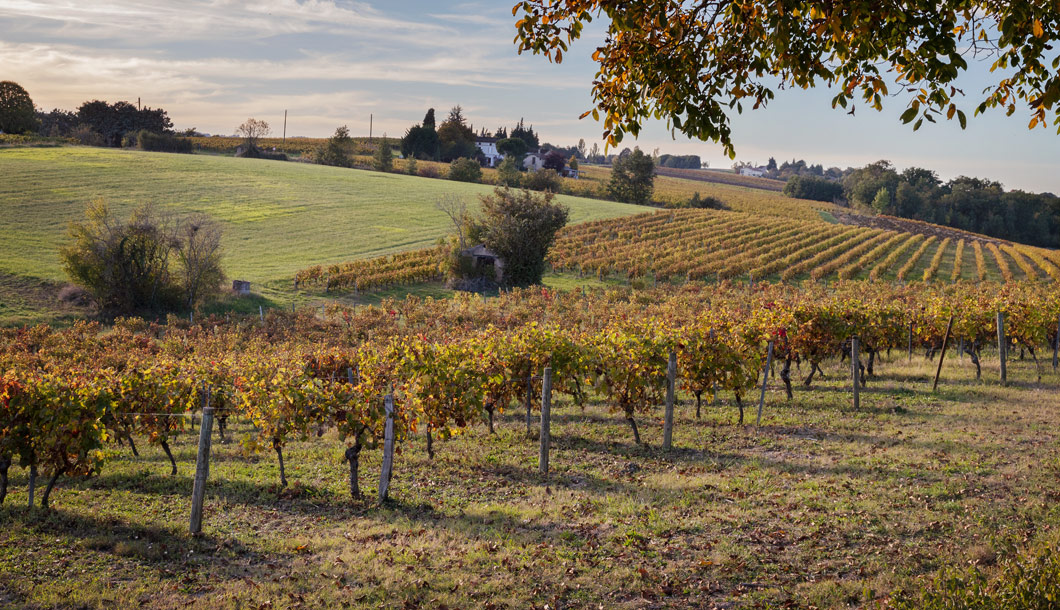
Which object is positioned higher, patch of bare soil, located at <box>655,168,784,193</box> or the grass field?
patch of bare soil, located at <box>655,168,784,193</box>

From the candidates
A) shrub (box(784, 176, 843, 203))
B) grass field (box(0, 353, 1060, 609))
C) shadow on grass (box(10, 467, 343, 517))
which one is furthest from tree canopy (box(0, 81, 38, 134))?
shrub (box(784, 176, 843, 203))

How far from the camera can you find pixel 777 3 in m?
6.05

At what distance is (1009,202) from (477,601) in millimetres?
117765

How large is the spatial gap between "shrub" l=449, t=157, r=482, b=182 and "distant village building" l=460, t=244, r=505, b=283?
48953 mm

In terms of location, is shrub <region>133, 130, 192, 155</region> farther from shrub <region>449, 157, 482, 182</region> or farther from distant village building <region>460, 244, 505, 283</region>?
distant village building <region>460, 244, 505, 283</region>

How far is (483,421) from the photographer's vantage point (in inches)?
623

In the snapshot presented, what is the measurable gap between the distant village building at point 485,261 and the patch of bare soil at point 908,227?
54.6m

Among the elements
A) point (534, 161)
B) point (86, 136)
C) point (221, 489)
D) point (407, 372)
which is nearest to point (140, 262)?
point (407, 372)

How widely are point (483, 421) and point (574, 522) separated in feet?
23.1

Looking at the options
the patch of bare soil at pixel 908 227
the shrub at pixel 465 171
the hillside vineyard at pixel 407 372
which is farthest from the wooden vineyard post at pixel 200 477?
the shrub at pixel 465 171

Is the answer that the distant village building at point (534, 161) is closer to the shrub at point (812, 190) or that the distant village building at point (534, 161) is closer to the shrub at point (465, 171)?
the shrub at point (465, 171)

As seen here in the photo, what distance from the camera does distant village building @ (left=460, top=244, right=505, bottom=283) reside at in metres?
46.0

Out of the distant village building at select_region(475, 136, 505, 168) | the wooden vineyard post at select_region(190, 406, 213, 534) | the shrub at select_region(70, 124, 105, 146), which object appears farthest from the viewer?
the distant village building at select_region(475, 136, 505, 168)

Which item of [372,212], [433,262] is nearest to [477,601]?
[433,262]
